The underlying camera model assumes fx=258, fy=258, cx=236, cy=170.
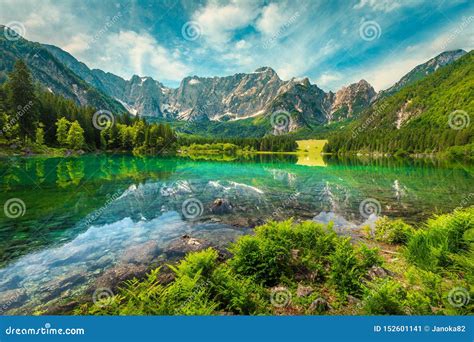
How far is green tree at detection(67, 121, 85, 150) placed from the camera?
107 m

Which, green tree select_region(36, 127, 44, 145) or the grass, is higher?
green tree select_region(36, 127, 44, 145)

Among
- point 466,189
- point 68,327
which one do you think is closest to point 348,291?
point 68,327

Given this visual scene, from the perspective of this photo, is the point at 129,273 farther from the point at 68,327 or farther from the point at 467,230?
the point at 467,230

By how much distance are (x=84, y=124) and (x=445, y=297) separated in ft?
463
